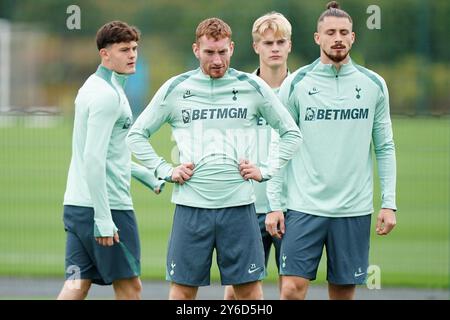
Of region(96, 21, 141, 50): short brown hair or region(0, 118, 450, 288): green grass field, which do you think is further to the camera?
region(0, 118, 450, 288): green grass field

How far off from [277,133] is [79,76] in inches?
680

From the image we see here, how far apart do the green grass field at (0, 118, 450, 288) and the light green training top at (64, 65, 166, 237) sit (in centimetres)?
454

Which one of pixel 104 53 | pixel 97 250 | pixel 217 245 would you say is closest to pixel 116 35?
pixel 104 53

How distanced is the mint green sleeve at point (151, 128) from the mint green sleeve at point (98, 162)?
172mm

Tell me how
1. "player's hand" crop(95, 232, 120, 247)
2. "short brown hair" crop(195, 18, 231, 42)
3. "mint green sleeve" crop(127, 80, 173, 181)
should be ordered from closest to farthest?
"short brown hair" crop(195, 18, 231, 42) → "mint green sleeve" crop(127, 80, 173, 181) → "player's hand" crop(95, 232, 120, 247)

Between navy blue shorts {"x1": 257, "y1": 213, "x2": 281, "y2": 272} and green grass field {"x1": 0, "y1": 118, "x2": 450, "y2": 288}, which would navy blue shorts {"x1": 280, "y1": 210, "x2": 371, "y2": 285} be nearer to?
navy blue shorts {"x1": 257, "y1": 213, "x2": 281, "y2": 272}

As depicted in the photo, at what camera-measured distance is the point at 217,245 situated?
6.19 metres

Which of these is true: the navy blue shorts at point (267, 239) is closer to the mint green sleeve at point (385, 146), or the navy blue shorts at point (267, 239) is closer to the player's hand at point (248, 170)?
the mint green sleeve at point (385, 146)

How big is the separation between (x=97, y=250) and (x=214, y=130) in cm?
111

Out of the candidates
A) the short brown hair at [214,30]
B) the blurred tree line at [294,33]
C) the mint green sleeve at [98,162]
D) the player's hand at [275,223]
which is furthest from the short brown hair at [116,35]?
the blurred tree line at [294,33]

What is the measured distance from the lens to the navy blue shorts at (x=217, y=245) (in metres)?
6.13

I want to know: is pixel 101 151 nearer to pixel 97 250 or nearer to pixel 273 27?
pixel 97 250

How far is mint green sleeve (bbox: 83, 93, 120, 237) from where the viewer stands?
630 centimetres

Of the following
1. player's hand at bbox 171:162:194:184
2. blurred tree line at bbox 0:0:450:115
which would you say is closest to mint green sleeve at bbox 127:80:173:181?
player's hand at bbox 171:162:194:184
